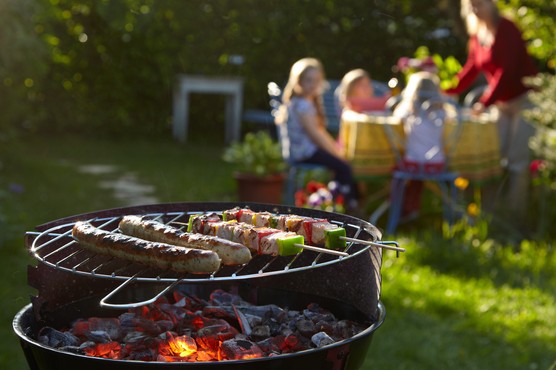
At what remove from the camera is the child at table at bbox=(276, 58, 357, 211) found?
6020 mm

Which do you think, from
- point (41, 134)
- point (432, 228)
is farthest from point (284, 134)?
point (41, 134)

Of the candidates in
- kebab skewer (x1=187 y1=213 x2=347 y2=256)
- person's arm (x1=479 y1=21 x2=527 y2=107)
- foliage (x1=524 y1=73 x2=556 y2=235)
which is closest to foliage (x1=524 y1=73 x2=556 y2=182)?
foliage (x1=524 y1=73 x2=556 y2=235)

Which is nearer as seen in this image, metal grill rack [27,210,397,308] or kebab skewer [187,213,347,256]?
kebab skewer [187,213,347,256]

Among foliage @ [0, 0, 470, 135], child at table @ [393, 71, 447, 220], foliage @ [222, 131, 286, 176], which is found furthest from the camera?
foliage @ [0, 0, 470, 135]

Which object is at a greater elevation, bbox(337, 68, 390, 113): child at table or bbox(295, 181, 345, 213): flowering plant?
bbox(337, 68, 390, 113): child at table

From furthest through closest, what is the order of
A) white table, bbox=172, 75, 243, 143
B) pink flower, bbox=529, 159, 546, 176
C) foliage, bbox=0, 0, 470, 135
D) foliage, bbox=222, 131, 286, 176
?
1. white table, bbox=172, 75, 243, 143
2. foliage, bbox=0, 0, 470, 135
3. foliage, bbox=222, 131, 286, 176
4. pink flower, bbox=529, 159, 546, 176

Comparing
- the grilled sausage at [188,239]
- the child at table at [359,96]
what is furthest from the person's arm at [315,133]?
the grilled sausage at [188,239]

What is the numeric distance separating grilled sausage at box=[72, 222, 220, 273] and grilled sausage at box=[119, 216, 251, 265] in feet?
0.23

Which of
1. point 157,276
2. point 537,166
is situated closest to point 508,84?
point 537,166

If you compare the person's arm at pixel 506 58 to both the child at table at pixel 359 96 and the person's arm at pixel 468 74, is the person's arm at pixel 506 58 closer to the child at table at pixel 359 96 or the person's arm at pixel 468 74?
the person's arm at pixel 468 74

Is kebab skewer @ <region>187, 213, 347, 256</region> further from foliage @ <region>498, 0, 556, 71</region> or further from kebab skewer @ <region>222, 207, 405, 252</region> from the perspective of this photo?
foliage @ <region>498, 0, 556, 71</region>

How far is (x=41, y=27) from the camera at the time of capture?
362 inches

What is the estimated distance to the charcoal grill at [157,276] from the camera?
1870 mm

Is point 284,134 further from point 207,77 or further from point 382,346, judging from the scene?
point 207,77
